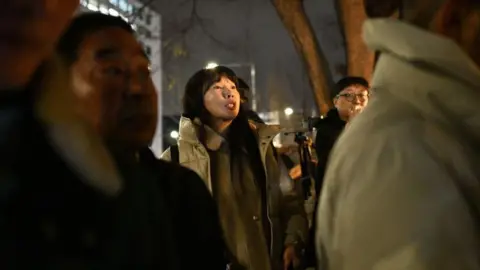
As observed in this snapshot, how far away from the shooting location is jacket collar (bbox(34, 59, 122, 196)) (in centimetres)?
129

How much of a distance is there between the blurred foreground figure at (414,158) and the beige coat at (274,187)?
208 centimetres

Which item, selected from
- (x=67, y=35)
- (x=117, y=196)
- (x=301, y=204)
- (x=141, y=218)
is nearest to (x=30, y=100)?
(x=117, y=196)

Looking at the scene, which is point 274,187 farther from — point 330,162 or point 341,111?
point 330,162

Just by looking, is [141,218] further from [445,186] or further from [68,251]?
[445,186]

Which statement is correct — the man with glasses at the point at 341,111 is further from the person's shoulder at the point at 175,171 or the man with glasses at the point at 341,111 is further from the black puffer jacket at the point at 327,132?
the person's shoulder at the point at 175,171

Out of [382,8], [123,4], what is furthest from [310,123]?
[123,4]

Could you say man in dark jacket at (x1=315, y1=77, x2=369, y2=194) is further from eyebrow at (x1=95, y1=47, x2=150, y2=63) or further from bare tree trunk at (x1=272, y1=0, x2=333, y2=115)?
bare tree trunk at (x1=272, y1=0, x2=333, y2=115)

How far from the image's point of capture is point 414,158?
1324mm

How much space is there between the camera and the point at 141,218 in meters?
1.48

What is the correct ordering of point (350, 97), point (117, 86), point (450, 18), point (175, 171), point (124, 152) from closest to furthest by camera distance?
point (450, 18) → point (124, 152) → point (117, 86) → point (175, 171) → point (350, 97)

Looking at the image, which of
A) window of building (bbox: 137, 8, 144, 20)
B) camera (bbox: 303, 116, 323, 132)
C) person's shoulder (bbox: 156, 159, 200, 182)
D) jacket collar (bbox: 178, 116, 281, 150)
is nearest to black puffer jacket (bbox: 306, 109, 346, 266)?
camera (bbox: 303, 116, 323, 132)

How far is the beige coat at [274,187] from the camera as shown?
11.7ft

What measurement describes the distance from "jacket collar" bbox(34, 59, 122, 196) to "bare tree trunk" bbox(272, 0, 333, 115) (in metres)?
8.43

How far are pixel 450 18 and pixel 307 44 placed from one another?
842cm
